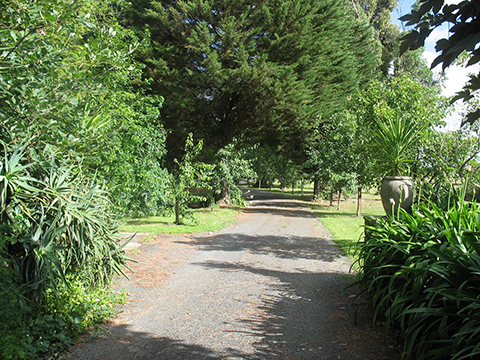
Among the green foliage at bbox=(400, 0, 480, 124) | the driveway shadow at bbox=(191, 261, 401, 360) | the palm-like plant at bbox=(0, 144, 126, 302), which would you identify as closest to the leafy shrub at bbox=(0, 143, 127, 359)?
the palm-like plant at bbox=(0, 144, 126, 302)

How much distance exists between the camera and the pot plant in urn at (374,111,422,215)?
649 centimetres

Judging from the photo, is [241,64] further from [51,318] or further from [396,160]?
[51,318]

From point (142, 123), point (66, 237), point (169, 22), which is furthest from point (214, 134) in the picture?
point (66, 237)

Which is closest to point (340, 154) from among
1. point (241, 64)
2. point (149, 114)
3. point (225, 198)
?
point (225, 198)

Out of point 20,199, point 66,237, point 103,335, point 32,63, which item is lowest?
point 103,335

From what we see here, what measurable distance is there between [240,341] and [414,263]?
6.67 feet

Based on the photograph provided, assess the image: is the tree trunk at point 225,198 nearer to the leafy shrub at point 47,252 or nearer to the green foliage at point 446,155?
the green foliage at point 446,155

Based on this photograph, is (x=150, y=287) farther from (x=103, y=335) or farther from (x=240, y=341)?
(x=240, y=341)

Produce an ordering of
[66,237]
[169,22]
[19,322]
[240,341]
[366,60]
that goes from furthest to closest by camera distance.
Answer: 1. [366,60]
2. [169,22]
3. [66,237]
4. [240,341]
5. [19,322]

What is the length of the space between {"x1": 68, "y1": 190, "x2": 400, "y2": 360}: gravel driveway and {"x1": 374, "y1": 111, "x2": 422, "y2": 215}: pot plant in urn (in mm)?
1672

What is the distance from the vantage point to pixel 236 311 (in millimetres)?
5164

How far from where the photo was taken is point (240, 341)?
424cm

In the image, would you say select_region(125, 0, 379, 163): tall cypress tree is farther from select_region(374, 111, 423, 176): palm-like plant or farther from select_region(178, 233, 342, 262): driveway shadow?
select_region(374, 111, 423, 176): palm-like plant

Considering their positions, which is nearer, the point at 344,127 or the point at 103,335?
the point at 103,335
